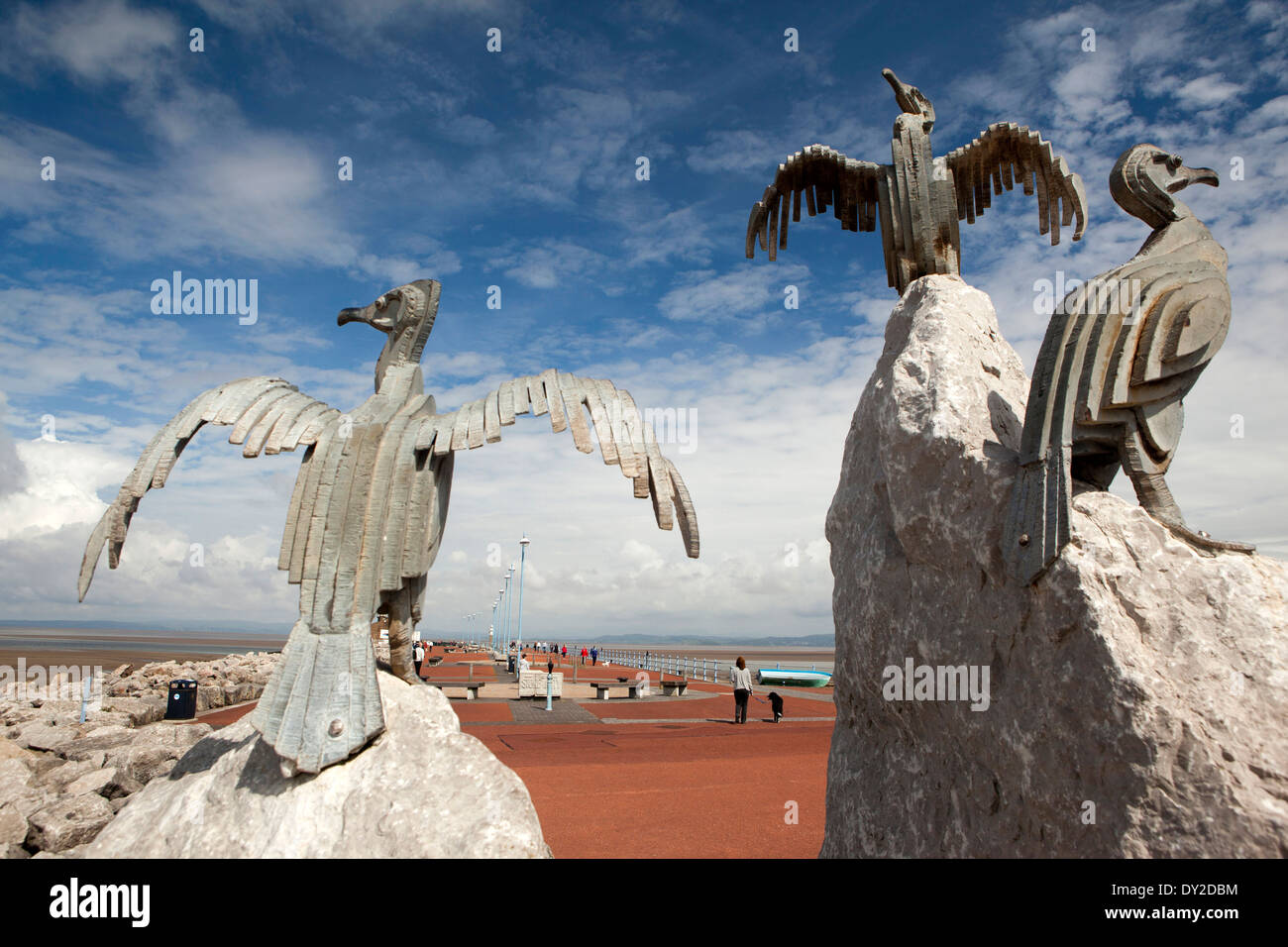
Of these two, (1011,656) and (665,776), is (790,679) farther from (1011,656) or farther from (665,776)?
(1011,656)

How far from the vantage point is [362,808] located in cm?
354

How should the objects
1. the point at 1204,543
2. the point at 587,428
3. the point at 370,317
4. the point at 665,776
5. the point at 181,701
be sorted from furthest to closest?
1. the point at 181,701
2. the point at 665,776
3. the point at 370,317
4. the point at 587,428
5. the point at 1204,543

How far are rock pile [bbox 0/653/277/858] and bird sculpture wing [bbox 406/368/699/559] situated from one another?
401 cm

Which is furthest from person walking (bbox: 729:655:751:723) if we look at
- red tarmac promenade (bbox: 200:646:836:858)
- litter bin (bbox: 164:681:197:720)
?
litter bin (bbox: 164:681:197:720)

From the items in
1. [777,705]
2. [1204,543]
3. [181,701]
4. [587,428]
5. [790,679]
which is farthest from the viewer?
[790,679]

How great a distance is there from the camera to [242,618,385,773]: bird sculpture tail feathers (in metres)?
3.54

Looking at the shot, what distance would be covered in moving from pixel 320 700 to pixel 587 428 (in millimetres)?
1918

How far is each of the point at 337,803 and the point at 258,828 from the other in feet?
1.26

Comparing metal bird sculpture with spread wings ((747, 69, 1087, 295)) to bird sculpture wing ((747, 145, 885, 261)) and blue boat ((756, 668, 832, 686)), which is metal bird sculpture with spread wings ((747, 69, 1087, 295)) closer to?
bird sculpture wing ((747, 145, 885, 261))

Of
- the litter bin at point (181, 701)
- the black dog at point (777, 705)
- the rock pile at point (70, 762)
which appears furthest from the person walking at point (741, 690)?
the litter bin at point (181, 701)

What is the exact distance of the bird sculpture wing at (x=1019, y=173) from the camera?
18.3 ft

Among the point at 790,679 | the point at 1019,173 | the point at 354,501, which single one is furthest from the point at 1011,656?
the point at 790,679

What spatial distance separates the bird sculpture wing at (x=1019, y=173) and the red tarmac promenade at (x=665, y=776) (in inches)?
219
